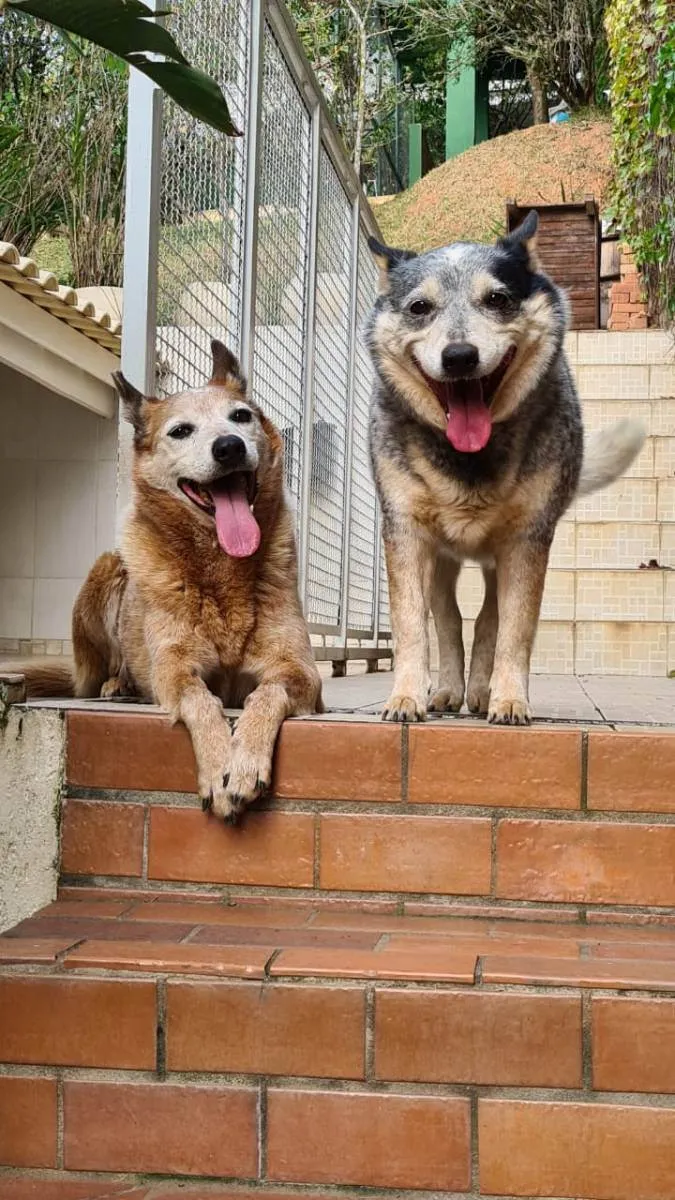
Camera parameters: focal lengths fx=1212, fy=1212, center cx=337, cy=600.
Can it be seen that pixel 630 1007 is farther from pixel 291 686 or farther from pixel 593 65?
pixel 593 65

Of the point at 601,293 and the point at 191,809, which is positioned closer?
the point at 191,809

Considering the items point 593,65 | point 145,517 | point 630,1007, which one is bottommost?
point 630,1007

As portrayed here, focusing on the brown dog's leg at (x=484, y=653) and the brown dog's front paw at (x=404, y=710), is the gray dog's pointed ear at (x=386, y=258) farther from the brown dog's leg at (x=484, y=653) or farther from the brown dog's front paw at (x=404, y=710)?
the brown dog's front paw at (x=404, y=710)

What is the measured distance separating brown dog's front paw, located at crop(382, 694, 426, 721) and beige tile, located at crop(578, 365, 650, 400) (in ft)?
17.4

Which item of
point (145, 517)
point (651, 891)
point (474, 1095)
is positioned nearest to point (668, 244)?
point (145, 517)

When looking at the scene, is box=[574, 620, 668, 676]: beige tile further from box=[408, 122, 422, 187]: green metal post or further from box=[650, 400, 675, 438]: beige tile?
box=[408, 122, 422, 187]: green metal post

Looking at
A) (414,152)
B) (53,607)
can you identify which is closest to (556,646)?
(53,607)

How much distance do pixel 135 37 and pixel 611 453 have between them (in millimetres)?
2603

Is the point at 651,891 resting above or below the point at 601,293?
below

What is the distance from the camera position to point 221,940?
6.76ft

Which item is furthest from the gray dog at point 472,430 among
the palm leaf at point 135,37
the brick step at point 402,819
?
the palm leaf at point 135,37

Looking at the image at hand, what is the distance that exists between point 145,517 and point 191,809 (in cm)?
78

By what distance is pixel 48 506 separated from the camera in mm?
8438

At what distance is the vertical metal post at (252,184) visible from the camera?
12.1 ft
